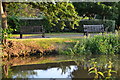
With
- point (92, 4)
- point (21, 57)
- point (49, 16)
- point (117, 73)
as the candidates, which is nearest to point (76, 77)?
point (117, 73)

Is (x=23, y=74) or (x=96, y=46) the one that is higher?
(x=23, y=74)

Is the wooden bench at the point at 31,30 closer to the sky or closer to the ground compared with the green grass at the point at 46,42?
closer to the ground

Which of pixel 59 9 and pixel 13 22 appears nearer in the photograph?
pixel 59 9

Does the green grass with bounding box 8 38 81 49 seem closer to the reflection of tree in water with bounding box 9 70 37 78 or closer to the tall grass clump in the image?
the tall grass clump

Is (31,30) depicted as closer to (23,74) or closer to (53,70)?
(53,70)

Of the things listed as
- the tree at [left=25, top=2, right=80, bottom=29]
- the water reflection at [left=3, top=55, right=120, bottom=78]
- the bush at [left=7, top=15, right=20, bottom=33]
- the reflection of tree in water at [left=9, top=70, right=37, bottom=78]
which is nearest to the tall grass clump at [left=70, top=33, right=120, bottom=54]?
the tree at [left=25, top=2, right=80, bottom=29]

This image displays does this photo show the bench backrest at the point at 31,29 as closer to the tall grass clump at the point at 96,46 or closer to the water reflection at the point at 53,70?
the tall grass clump at the point at 96,46

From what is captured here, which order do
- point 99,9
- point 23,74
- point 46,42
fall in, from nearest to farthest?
point 23,74 → point 46,42 → point 99,9

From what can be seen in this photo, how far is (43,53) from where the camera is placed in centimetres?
930

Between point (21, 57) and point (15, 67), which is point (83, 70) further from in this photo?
point (21, 57)

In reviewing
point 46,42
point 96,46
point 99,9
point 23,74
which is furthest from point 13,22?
point 23,74

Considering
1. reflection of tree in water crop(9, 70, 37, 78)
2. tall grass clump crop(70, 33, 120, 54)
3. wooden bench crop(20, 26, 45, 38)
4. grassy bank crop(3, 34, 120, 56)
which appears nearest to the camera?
reflection of tree in water crop(9, 70, 37, 78)

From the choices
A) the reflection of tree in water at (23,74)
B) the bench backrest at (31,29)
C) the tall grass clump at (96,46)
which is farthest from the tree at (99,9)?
the reflection of tree in water at (23,74)

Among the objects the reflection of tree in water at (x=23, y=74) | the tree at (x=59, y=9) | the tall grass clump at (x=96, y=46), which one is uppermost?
the tree at (x=59, y=9)
